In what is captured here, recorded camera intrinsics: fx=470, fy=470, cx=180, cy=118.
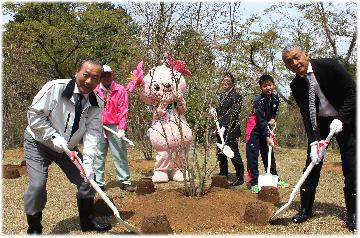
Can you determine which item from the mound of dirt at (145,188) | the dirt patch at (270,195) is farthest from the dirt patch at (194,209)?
the mound of dirt at (145,188)

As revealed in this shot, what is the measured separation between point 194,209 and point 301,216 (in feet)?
3.51

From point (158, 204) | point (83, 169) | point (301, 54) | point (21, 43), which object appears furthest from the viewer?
point (21, 43)

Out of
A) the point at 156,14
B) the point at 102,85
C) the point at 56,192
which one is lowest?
the point at 56,192

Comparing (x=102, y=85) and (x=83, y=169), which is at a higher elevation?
(x=102, y=85)

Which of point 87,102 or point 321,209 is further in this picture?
point 321,209

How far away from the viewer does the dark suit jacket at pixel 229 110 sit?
646 cm

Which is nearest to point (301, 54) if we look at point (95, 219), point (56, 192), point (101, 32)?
point (95, 219)

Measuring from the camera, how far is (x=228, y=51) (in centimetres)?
550

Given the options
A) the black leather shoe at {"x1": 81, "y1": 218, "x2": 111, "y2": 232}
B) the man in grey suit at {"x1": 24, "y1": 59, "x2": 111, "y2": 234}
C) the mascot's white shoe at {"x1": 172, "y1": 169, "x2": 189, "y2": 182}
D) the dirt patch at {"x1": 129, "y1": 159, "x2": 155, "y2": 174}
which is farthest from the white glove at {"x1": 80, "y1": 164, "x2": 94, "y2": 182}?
the dirt patch at {"x1": 129, "y1": 159, "x2": 155, "y2": 174}

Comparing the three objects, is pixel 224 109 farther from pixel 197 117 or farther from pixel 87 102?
pixel 87 102

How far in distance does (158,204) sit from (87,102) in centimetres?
146

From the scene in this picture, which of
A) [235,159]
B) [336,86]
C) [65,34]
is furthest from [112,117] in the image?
[65,34]

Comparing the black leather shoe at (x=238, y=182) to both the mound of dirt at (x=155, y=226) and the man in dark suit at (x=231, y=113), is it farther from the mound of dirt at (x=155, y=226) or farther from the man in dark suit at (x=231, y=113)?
the mound of dirt at (x=155, y=226)

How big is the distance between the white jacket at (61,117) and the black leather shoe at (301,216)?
6.81 ft
